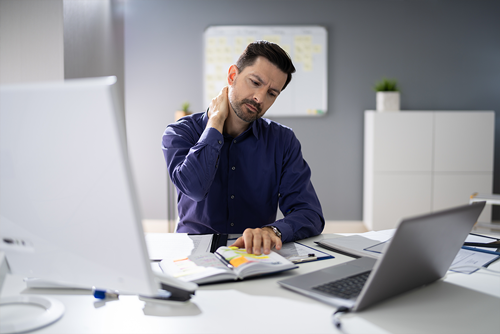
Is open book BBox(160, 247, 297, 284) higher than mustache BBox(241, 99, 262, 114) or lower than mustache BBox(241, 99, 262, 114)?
lower

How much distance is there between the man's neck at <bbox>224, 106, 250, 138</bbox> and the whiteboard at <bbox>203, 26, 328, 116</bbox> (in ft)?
7.75

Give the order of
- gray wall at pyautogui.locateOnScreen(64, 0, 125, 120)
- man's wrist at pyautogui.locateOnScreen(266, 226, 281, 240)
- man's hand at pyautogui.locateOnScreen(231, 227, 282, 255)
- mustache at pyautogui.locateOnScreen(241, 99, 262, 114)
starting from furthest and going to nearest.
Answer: gray wall at pyautogui.locateOnScreen(64, 0, 125, 120) < mustache at pyautogui.locateOnScreen(241, 99, 262, 114) < man's wrist at pyautogui.locateOnScreen(266, 226, 281, 240) < man's hand at pyautogui.locateOnScreen(231, 227, 282, 255)

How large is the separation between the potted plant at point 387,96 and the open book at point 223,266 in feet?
10.4

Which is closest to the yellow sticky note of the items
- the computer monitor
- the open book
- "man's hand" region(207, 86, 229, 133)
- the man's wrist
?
the open book

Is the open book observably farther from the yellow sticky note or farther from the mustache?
the mustache

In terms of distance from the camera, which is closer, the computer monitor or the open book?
the computer monitor

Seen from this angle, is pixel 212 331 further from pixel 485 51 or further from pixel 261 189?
pixel 485 51

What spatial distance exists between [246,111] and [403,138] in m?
2.60

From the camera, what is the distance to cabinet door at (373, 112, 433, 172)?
3848mm

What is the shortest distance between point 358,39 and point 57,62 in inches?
119

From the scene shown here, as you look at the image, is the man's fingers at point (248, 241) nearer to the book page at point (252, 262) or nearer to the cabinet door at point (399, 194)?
the book page at point (252, 262)

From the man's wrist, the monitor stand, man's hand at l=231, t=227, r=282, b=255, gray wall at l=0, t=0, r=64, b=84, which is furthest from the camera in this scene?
gray wall at l=0, t=0, r=64, b=84

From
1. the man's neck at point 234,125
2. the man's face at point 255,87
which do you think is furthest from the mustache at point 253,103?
the man's neck at point 234,125

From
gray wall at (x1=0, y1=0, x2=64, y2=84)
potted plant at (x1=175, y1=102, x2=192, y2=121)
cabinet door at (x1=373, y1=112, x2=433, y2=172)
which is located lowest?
cabinet door at (x1=373, y1=112, x2=433, y2=172)
